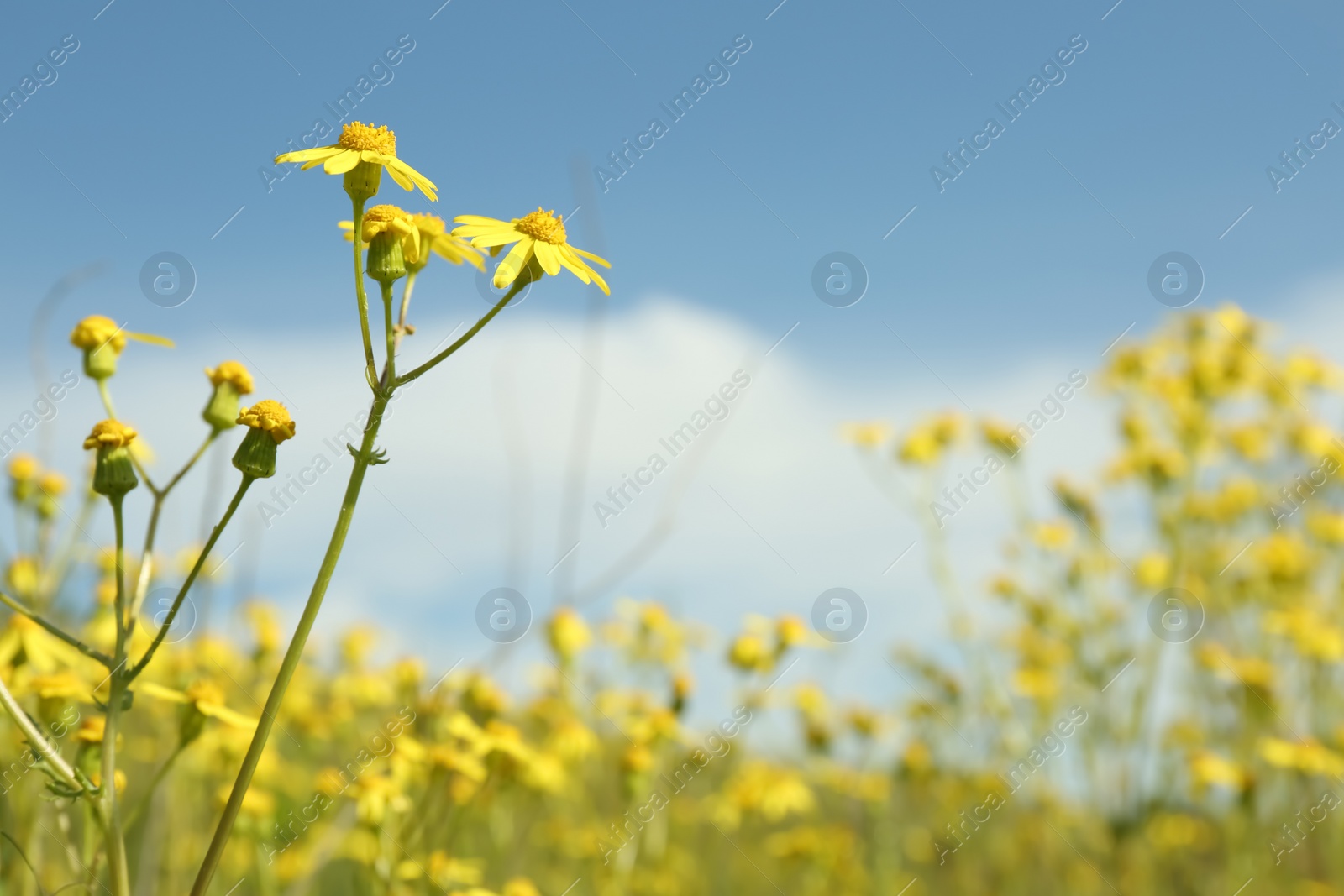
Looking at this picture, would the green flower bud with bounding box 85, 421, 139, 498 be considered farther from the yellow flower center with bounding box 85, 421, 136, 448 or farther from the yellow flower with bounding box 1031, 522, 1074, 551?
the yellow flower with bounding box 1031, 522, 1074, 551

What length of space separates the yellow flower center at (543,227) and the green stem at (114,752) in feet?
2.31

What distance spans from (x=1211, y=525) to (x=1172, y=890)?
292 centimetres

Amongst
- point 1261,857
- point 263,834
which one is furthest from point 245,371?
point 1261,857

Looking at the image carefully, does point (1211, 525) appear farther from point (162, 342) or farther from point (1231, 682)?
point (162, 342)

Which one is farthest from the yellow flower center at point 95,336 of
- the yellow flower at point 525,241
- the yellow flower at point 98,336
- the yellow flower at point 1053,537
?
the yellow flower at point 1053,537

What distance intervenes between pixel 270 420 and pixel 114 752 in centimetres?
45

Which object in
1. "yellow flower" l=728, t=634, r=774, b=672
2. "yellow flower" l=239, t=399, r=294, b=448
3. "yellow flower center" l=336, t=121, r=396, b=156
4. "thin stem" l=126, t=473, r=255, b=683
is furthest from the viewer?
"yellow flower" l=728, t=634, r=774, b=672

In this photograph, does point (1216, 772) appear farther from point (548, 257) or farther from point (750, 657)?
point (548, 257)

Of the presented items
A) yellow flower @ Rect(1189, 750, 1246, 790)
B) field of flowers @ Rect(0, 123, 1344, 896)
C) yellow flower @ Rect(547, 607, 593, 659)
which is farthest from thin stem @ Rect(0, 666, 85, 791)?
yellow flower @ Rect(1189, 750, 1246, 790)

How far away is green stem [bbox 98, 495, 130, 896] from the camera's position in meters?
1.05

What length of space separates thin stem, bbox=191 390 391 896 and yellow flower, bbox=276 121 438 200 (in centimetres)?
41

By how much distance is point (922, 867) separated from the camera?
6867mm

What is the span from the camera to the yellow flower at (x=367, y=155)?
130cm

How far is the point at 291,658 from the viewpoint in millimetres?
1006
